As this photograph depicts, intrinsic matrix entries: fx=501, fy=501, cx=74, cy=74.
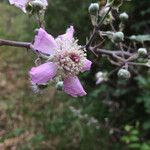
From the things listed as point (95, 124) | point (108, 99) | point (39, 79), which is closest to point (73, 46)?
A: point (39, 79)

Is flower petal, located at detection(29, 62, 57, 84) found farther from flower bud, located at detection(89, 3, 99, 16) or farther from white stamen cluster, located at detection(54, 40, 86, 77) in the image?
flower bud, located at detection(89, 3, 99, 16)

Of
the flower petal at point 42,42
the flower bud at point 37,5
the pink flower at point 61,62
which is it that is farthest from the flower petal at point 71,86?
the flower bud at point 37,5

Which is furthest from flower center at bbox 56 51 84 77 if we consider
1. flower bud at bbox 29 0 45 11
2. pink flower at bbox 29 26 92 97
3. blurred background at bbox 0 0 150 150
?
blurred background at bbox 0 0 150 150

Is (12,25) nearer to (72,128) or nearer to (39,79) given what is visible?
(72,128)

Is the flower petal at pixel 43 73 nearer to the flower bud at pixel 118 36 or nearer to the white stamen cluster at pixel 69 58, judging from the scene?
the white stamen cluster at pixel 69 58

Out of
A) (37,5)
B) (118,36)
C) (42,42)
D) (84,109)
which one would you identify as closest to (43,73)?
(42,42)

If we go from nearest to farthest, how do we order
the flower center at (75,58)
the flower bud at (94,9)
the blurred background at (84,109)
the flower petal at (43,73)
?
the flower petal at (43,73), the flower center at (75,58), the flower bud at (94,9), the blurred background at (84,109)

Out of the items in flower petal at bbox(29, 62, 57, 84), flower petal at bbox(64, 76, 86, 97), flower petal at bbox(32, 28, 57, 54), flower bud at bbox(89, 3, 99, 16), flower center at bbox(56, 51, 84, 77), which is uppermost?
flower bud at bbox(89, 3, 99, 16)
